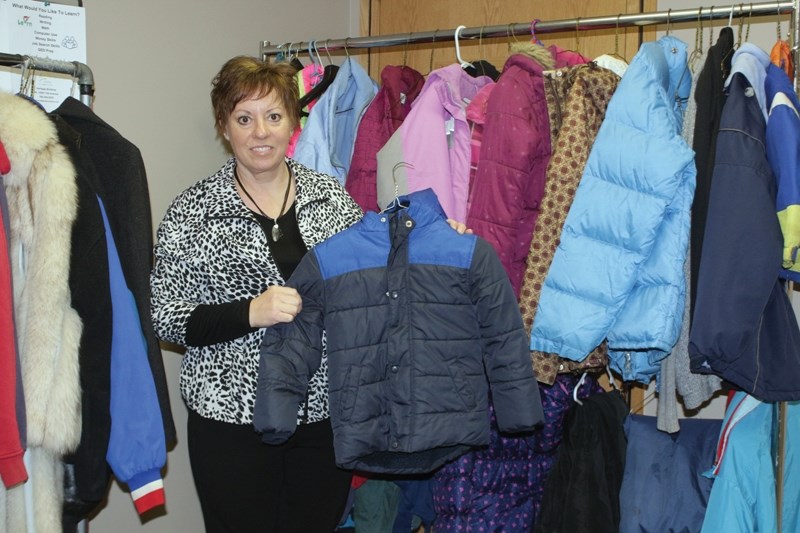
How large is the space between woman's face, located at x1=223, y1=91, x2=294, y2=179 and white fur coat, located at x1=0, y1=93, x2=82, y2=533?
0.47m

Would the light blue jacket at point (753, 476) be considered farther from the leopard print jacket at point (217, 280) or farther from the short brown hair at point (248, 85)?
the short brown hair at point (248, 85)

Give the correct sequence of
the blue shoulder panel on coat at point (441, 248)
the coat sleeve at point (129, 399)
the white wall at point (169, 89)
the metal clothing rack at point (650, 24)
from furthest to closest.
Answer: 1. the white wall at point (169, 89)
2. the metal clothing rack at point (650, 24)
3. the blue shoulder panel on coat at point (441, 248)
4. the coat sleeve at point (129, 399)

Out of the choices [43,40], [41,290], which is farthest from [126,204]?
[43,40]

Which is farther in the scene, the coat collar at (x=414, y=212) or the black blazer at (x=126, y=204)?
the coat collar at (x=414, y=212)

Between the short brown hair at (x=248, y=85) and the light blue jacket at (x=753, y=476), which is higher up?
the short brown hair at (x=248, y=85)

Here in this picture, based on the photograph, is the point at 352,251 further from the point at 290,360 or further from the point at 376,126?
the point at 376,126

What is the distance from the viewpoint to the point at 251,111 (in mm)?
2098

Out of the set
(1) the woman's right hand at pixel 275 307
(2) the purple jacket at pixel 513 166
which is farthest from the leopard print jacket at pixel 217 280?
(2) the purple jacket at pixel 513 166

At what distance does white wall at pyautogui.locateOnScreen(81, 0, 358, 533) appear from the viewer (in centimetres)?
245

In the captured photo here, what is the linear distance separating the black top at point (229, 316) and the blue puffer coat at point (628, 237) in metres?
Result: 0.69

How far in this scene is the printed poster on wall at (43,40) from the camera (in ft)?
7.01

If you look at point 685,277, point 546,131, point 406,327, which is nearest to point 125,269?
point 406,327

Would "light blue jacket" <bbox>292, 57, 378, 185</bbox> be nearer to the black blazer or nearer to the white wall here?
the white wall

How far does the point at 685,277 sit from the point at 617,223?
265 millimetres
